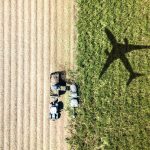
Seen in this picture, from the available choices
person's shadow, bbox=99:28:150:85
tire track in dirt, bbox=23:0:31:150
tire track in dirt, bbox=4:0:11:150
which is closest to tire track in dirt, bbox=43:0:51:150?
tire track in dirt, bbox=23:0:31:150

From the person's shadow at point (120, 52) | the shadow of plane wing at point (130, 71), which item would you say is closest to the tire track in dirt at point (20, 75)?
the person's shadow at point (120, 52)

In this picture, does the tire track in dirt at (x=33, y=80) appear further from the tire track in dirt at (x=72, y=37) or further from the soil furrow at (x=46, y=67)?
the tire track in dirt at (x=72, y=37)

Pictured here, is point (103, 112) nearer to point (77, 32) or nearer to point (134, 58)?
point (134, 58)

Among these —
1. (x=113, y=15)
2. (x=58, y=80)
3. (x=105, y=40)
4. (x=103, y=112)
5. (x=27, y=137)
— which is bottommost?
(x=27, y=137)

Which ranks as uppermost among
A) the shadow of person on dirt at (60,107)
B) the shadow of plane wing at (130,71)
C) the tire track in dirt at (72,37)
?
the tire track in dirt at (72,37)

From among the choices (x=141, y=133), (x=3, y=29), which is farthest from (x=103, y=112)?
→ (x=3, y=29)
